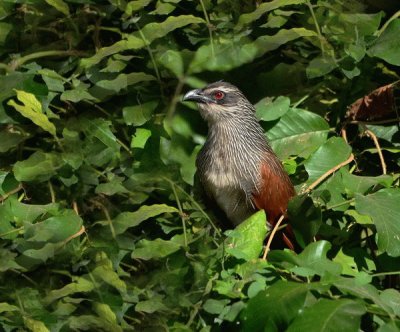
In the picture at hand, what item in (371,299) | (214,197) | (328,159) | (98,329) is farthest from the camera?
(214,197)

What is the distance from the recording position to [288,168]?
3.72 meters

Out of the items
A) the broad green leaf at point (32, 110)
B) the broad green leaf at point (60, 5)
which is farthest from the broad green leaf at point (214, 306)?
the broad green leaf at point (60, 5)

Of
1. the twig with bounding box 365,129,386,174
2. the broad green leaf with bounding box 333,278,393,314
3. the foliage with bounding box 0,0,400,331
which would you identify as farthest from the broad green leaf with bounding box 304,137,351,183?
the broad green leaf with bounding box 333,278,393,314

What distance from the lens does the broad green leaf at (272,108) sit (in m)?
3.64

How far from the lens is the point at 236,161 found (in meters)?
3.73

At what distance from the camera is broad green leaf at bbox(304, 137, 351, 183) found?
3.42 m

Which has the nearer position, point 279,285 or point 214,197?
point 279,285

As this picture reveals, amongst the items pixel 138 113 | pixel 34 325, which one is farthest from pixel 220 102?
pixel 34 325

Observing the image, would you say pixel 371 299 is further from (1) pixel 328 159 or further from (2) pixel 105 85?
(2) pixel 105 85

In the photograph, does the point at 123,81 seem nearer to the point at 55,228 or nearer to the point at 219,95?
the point at 219,95

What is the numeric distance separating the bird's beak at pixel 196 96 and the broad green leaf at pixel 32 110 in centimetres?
53

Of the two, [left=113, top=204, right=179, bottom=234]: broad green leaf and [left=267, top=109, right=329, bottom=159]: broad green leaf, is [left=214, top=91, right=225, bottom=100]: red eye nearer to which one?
[left=267, top=109, right=329, bottom=159]: broad green leaf

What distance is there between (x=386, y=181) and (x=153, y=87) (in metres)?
1.01

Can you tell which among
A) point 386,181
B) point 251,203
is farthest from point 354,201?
point 251,203
